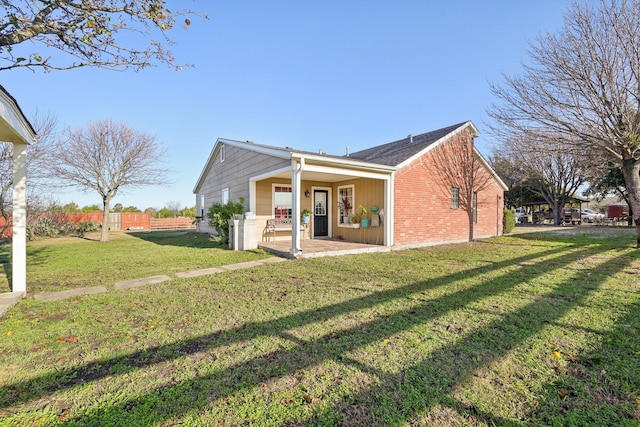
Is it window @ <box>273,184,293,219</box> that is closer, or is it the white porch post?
the white porch post

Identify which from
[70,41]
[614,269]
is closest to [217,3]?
[70,41]

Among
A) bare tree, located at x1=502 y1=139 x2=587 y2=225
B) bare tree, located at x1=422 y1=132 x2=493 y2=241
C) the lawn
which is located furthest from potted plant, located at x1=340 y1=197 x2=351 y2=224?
bare tree, located at x1=502 y1=139 x2=587 y2=225

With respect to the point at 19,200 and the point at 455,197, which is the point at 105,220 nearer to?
the point at 19,200

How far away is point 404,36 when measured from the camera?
1110cm

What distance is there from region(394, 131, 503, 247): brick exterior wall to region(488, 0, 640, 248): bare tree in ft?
10.3

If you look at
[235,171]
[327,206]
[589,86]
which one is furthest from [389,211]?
[235,171]

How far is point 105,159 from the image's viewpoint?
1559 cm

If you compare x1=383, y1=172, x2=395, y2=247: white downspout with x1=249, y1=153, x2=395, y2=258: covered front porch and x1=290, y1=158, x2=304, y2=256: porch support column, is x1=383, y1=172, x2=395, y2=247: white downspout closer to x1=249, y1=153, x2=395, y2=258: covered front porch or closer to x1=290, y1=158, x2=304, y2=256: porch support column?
x1=249, y1=153, x2=395, y2=258: covered front porch

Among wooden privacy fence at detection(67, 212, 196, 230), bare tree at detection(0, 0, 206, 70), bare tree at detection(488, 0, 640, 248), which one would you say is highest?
bare tree at detection(488, 0, 640, 248)

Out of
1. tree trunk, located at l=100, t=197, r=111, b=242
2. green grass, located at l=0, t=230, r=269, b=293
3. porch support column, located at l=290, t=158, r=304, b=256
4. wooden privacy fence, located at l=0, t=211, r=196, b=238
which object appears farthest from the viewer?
wooden privacy fence, located at l=0, t=211, r=196, b=238

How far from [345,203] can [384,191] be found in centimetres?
233

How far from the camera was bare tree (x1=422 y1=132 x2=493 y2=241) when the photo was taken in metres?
11.9

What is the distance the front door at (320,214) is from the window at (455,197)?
17.1 feet

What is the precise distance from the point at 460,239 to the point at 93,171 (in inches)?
706
